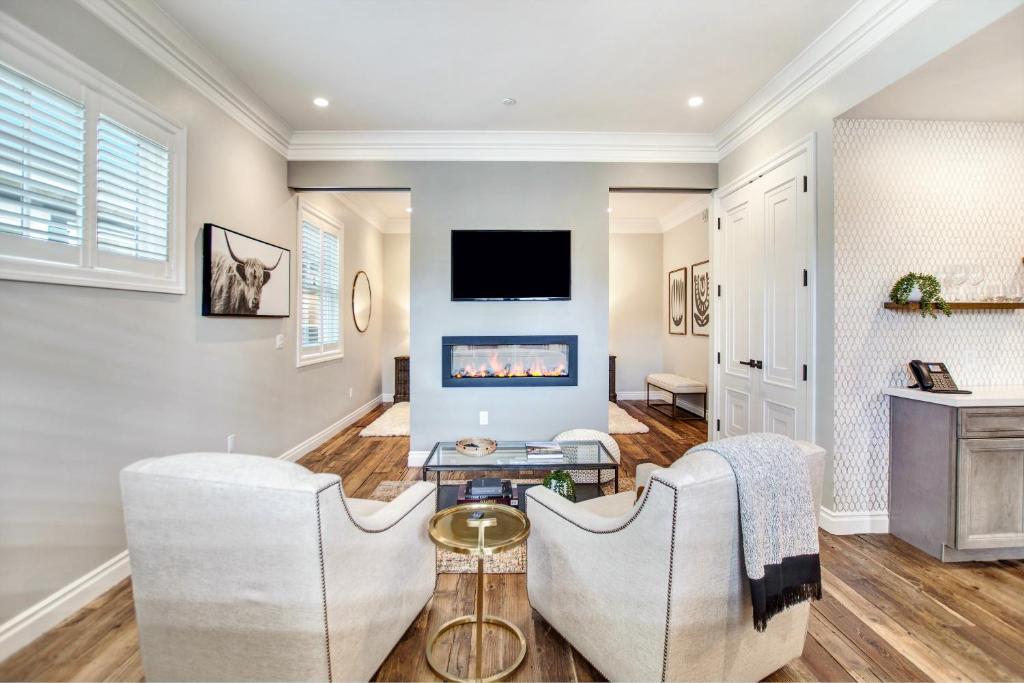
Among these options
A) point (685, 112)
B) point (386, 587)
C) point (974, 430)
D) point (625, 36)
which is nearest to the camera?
point (386, 587)

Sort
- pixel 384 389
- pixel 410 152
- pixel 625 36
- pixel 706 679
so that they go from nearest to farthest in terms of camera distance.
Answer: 1. pixel 706 679
2. pixel 625 36
3. pixel 410 152
4. pixel 384 389

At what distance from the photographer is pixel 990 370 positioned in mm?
2477

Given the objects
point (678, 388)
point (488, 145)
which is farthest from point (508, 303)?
point (678, 388)

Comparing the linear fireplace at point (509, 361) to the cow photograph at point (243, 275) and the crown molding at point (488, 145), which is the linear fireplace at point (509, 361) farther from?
the crown molding at point (488, 145)

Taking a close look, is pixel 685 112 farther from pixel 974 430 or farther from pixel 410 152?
pixel 974 430

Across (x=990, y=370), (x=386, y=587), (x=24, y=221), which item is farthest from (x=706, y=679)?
(x=24, y=221)

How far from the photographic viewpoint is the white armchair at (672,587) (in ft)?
3.68

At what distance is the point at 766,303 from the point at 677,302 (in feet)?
10.4

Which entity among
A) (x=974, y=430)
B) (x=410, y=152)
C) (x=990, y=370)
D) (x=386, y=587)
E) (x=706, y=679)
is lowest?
(x=706, y=679)

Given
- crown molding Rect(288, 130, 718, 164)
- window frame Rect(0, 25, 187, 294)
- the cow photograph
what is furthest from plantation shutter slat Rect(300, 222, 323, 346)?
window frame Rect(0, 25, 187, 294)

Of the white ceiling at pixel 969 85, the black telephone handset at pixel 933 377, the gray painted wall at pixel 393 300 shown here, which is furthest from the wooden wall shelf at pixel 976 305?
the gray painted wall at pixel 393 300

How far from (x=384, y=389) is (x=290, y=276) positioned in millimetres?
3042

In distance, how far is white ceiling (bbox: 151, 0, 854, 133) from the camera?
87.0 inches

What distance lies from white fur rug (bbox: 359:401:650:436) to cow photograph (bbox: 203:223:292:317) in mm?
1747
